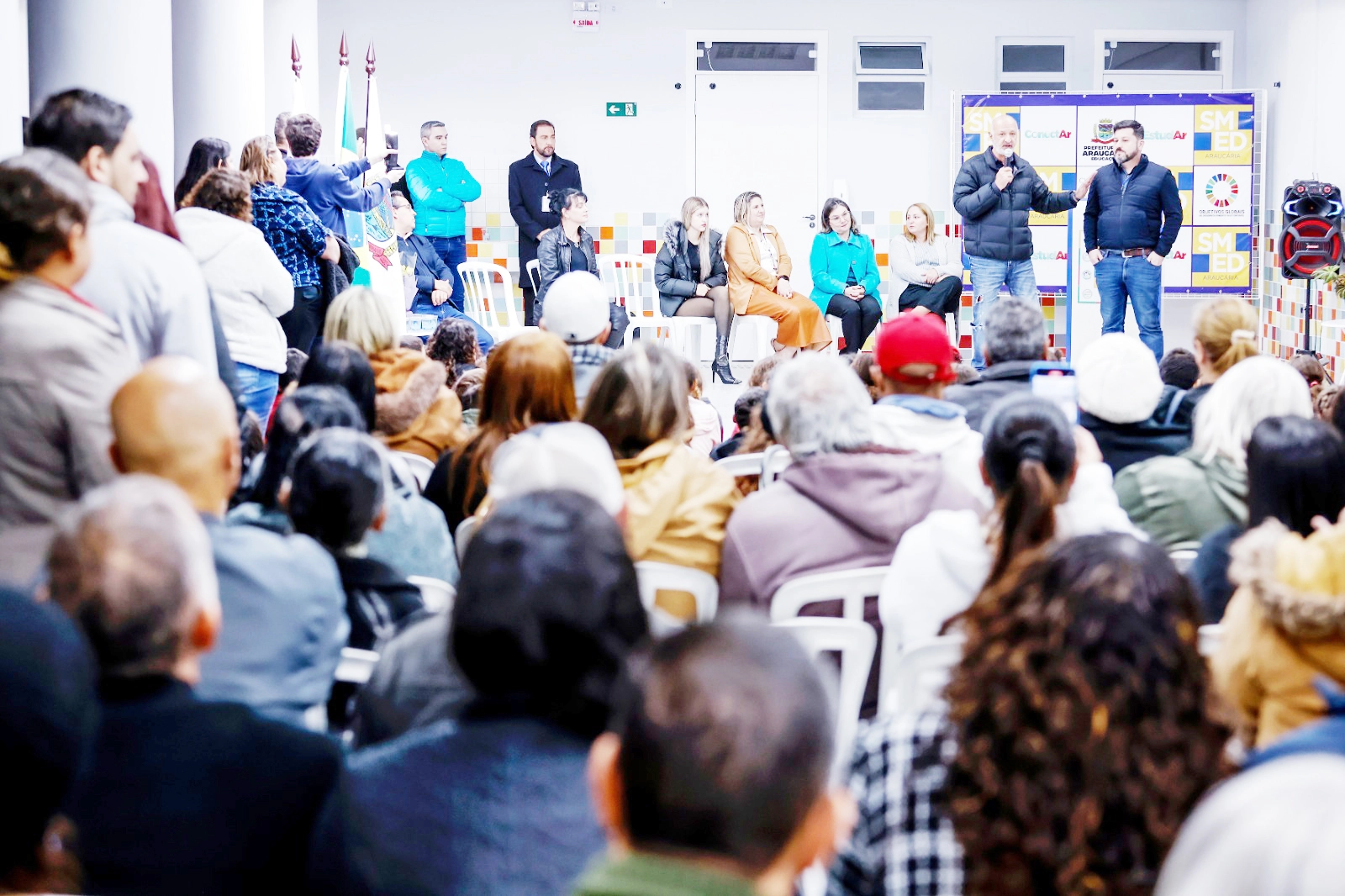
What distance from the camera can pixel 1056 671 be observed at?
1.30m

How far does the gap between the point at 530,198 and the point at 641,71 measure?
1791 mm

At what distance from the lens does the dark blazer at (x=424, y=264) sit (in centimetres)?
861

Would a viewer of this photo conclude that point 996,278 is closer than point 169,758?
No

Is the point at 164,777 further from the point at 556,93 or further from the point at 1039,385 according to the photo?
the point at 556,93

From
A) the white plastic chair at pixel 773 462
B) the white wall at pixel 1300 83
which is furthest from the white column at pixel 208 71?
the white wall at pixel 1300 83

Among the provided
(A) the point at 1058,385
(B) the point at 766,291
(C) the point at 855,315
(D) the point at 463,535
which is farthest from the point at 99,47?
(C) the point at 855,315

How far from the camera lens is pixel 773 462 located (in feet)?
11.2

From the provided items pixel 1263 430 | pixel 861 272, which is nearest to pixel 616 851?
pixel 1263 430

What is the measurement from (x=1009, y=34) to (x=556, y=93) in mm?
3426

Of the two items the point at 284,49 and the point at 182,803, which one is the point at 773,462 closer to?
the point at 182,803

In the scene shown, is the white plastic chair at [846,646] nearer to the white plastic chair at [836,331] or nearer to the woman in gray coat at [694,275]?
the woman in gray coat at [694,275]

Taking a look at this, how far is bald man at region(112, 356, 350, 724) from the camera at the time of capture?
6.25 feet

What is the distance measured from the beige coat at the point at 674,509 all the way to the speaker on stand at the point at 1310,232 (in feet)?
22.9

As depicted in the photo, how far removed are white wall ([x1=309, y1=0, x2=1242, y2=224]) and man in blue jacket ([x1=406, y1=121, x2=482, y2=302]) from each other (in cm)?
143
